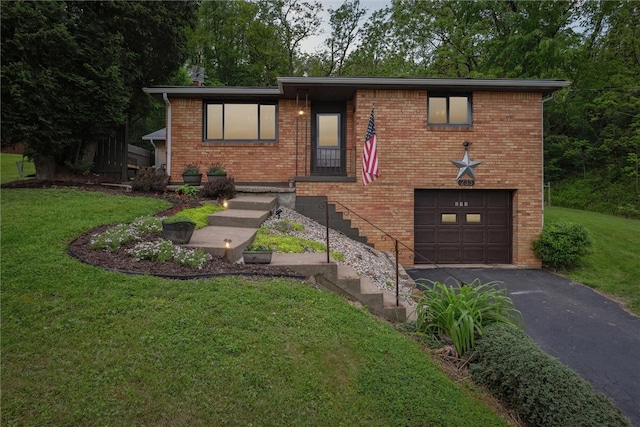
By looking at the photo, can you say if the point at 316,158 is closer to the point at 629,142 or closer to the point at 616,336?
the point at 616,336

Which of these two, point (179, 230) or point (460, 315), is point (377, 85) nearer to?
point (179, 230)

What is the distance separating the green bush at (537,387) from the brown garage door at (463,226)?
6.14 metres

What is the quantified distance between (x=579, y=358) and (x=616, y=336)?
4.19 ft

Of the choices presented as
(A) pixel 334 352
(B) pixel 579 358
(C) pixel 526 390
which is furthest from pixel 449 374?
(B) pixel 579 358

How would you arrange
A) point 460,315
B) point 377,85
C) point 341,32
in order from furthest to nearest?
point 341,32 < point 377,85 < point 460,315

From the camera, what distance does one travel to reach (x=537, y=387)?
9.68 feet

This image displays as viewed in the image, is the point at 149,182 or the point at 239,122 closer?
the point at 149,182

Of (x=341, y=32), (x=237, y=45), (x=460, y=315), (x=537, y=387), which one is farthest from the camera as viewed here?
(x=237, y=45)

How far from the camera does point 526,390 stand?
2.97 meters

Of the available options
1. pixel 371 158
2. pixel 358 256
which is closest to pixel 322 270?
pixel 358 256

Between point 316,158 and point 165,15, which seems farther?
point 165,15

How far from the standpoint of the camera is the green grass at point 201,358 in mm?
2293

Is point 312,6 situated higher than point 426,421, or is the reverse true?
point 312,6

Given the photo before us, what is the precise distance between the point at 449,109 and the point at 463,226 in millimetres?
3347
